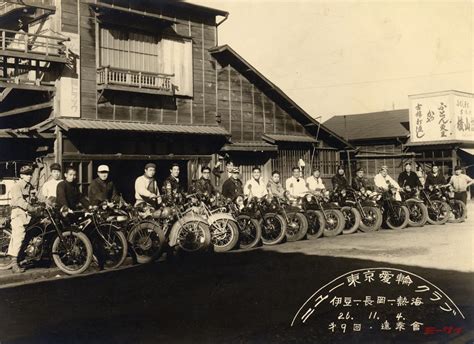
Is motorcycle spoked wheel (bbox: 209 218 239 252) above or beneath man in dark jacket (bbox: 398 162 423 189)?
beneath

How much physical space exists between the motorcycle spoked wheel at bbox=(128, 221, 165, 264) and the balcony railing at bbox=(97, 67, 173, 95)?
5.33 metres

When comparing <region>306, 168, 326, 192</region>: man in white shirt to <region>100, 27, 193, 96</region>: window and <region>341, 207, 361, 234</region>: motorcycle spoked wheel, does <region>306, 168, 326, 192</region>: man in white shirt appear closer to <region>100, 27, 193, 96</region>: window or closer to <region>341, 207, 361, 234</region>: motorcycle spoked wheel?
<region>341, 207, 361, 234</region>: motorcycle spoked wheel

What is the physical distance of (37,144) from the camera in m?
13.0

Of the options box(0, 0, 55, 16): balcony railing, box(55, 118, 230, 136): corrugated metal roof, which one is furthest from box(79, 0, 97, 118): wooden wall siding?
box(0, 0, 55, 16): balcony railing

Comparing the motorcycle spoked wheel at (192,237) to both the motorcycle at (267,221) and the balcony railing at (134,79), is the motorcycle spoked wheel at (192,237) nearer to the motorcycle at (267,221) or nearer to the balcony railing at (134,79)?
the motorcycle at (267,221)

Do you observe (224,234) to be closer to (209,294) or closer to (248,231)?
(248,231)

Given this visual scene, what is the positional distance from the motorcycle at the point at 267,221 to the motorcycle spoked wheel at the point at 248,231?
0.43 m

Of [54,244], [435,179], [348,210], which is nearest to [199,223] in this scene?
[54,244]

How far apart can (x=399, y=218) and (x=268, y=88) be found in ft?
22.2

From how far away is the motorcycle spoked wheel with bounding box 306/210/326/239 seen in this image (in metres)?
11.4

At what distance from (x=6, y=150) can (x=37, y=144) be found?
0.90 metres

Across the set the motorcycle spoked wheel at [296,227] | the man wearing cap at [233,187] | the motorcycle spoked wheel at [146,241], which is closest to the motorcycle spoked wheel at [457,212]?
the motorcycle spoked wheel at [296,227]

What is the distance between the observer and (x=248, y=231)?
1026cm

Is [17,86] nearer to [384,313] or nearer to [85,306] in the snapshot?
[85,306]
